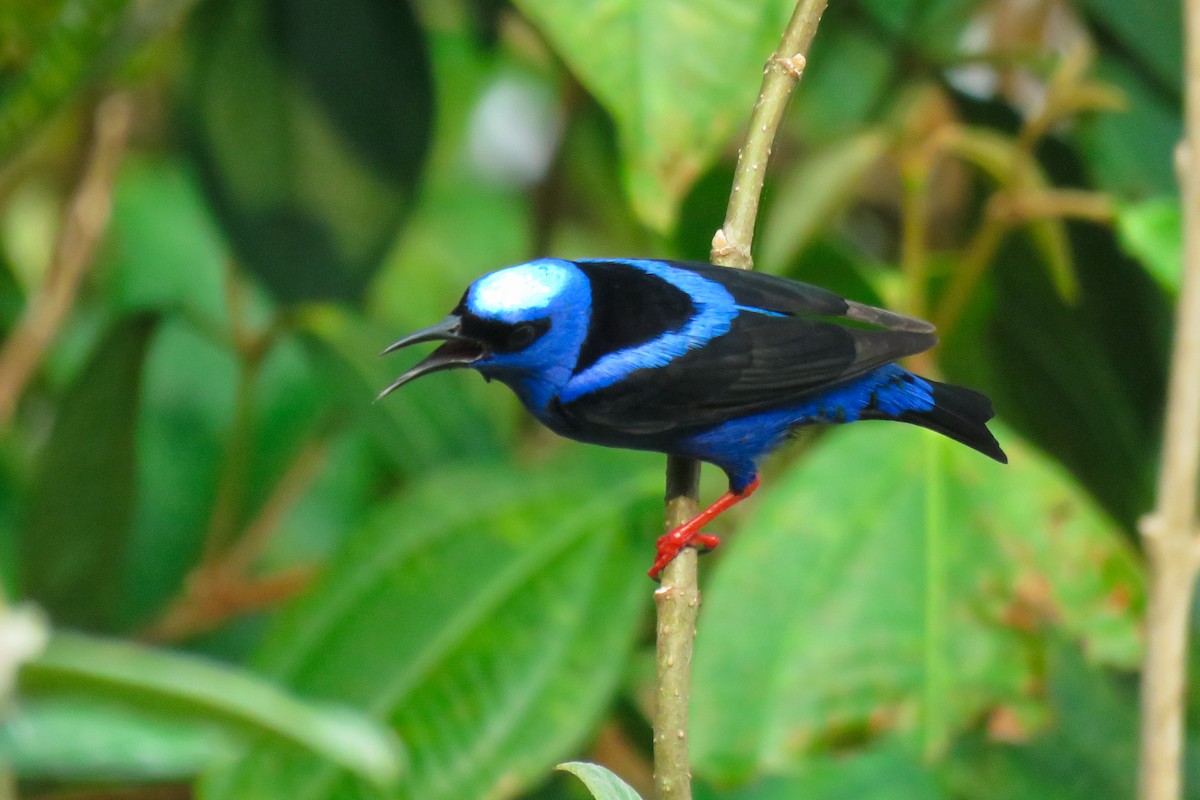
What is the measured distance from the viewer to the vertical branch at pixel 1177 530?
1545mm

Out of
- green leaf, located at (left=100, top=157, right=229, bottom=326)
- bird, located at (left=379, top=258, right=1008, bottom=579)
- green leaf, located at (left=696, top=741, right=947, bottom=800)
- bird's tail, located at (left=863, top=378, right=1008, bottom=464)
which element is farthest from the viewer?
green leaf, located at (left=100, top=157, right=229, bottom=326)

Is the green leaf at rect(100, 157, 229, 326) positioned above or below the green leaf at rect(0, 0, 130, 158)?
above

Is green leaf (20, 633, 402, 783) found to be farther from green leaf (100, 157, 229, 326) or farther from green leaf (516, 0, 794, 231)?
green leaf (100, 157, 229, 326)

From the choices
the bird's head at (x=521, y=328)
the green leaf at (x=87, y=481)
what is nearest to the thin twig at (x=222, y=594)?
the green leaf at (x=87, y=481)

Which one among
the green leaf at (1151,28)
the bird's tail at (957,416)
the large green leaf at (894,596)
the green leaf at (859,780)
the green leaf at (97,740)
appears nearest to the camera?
the green leaf at (97,740)

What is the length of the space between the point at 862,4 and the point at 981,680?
4.44ft

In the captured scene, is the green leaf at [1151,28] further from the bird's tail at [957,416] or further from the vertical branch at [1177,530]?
the bird's tail at [957,416]

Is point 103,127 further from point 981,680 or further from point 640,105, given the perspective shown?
point 981,680

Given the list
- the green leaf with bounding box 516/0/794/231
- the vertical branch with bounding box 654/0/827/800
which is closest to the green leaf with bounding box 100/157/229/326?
the green leaf with bounding box 516/0/794/231

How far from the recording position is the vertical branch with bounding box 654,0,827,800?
1.24m

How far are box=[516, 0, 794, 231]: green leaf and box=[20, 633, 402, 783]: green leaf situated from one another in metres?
0.85

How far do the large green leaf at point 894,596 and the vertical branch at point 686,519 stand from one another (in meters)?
0.60

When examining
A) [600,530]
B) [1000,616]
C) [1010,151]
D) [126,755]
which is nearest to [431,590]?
[600,530]

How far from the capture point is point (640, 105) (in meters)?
1.76
